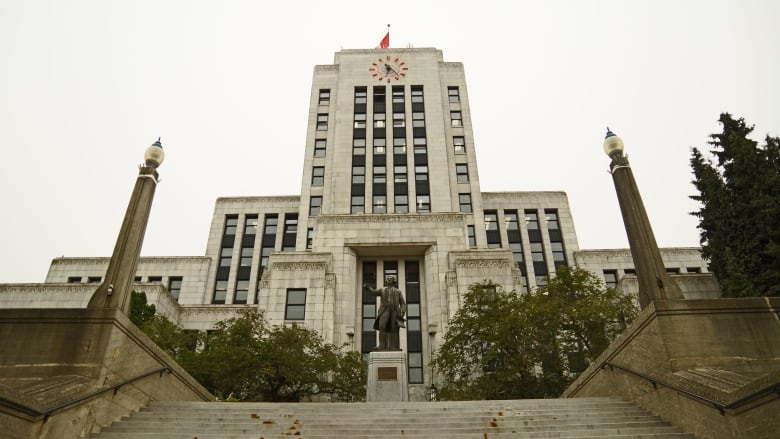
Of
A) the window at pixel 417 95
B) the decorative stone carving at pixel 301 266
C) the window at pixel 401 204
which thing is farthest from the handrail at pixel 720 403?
the window at pixel 417 95

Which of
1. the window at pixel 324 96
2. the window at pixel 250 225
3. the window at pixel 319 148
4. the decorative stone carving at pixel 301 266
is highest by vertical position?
the window at pixel 324 96

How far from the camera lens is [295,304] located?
3300 cm

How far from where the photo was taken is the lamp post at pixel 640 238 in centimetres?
1120

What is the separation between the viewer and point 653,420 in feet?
33.9

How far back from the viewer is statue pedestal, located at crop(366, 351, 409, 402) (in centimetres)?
1773

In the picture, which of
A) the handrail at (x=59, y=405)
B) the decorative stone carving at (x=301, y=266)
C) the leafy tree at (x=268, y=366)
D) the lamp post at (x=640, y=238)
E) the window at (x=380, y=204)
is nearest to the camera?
the handrail at (x=59, y=405)

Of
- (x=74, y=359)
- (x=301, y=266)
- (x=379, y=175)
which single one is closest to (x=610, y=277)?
(x=379, y=175)

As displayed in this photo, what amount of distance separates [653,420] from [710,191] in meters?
26.6

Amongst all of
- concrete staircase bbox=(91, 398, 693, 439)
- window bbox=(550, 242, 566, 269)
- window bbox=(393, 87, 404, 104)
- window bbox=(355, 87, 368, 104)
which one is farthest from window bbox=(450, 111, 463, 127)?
concrete staircase bbox=(91, 398, 693, 439)

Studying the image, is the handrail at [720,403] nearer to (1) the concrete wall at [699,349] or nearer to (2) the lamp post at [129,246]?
(1) the concrete wall at [699,349]

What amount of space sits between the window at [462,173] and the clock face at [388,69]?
41.0 feet

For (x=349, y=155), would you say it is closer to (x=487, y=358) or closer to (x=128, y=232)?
(x=487, y=358)

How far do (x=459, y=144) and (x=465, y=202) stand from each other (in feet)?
23.0

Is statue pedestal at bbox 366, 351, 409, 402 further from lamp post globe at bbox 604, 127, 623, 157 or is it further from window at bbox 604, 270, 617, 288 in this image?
window at bbox 604, 270, 617, 288
